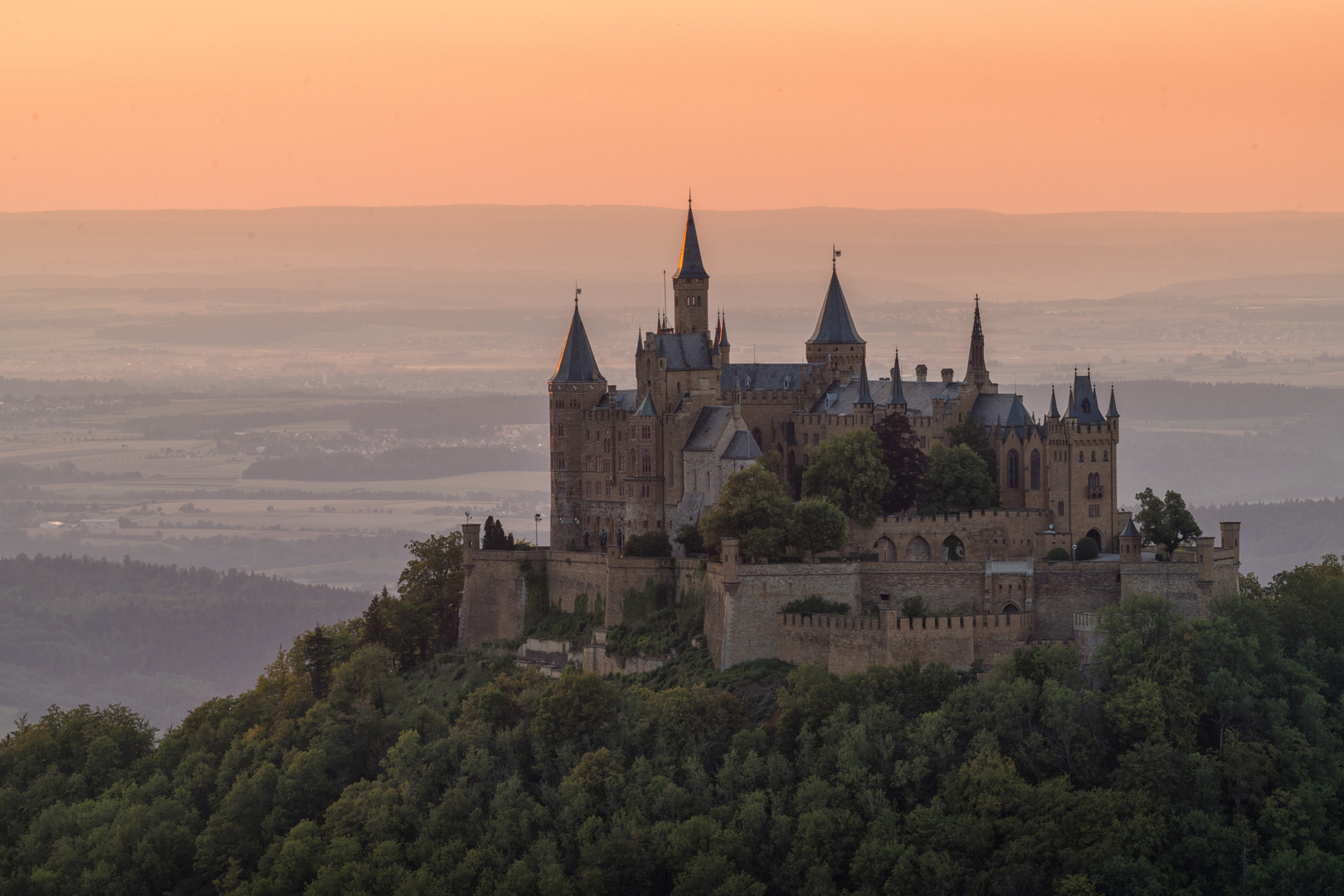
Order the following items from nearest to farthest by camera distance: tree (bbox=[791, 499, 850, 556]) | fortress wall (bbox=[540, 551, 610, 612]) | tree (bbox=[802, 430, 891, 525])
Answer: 1. tree (bbox=[791, 499, 850, 556])
2. tree (bbox=[802, 430, 891, 525])
3. fortress wall (bbox=[540, 551, 610, 612])

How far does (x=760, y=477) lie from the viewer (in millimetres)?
93875

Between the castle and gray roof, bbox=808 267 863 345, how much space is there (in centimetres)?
9

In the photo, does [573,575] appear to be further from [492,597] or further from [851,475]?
[851,475]

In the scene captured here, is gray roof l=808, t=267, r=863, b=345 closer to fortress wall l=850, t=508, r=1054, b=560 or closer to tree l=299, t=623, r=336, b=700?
fortress wall l=850, t=508, r=1054, b=560

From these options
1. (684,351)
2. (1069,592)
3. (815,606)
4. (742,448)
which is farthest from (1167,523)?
(684,351)

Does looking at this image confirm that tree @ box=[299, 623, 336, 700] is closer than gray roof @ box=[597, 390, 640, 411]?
No

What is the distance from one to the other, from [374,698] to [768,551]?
72.0 ft

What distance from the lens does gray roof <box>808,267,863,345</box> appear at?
352ft

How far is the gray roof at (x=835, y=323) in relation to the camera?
352ft

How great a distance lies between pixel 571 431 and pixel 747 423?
362 inches

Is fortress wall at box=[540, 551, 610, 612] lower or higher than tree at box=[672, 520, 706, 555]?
lower

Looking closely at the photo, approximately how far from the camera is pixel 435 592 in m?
111

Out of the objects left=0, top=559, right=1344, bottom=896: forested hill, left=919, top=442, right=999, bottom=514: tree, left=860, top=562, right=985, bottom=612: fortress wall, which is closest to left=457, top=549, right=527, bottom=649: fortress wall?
left=0, top=559, right=1344, bottom=896: forested hill

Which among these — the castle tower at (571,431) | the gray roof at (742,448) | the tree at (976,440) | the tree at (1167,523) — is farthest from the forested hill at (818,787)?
the tree at (976,440)
